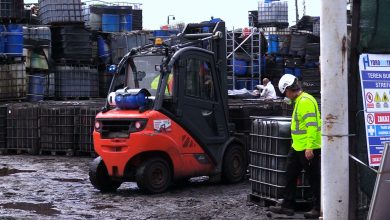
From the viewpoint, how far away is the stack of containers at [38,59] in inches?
829

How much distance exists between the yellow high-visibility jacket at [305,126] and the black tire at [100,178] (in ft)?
14.1

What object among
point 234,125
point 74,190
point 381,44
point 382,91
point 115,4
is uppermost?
point 115,4

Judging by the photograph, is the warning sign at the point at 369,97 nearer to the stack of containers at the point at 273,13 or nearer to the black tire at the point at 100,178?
the black tire at the point at 100,178

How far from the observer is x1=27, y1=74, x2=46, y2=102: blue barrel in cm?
2088

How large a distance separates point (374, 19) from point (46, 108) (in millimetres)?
12653

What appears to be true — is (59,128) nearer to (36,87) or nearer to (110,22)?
(36,87)

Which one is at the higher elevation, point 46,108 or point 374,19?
point 374,19

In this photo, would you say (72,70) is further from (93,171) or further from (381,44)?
(381,44)

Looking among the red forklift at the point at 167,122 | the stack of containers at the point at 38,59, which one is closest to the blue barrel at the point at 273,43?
the stack of containers at the point at 38,59

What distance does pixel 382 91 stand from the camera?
20.1ft

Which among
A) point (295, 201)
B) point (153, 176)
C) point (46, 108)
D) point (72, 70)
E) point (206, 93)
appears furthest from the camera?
point (72, 70)

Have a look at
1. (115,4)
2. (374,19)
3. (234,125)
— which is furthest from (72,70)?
(374,19)

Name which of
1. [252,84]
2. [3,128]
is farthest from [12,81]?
[252,84]

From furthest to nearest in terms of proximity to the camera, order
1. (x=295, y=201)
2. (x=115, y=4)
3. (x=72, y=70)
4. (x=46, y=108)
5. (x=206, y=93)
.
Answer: (x=115, y=4), (x=72, y=70), (x=46, y=108), (x=206, y=93), (x=295, y=201)
